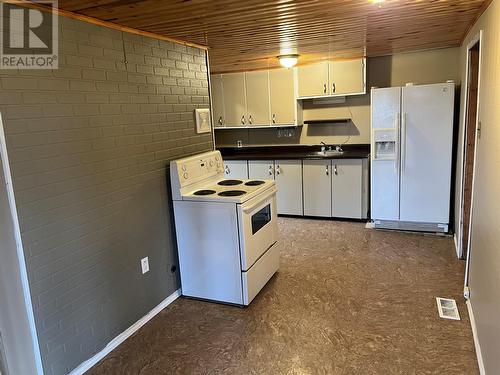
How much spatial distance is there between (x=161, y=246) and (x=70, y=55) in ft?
4.95

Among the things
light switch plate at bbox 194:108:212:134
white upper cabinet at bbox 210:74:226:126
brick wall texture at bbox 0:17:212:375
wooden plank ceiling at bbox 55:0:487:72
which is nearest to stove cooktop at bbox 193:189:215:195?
brick wall texture at bbox 0:17:212:375

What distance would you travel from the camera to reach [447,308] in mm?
2797

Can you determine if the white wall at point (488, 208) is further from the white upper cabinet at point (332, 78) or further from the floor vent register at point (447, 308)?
the white upper cabinet at point (332, 78)

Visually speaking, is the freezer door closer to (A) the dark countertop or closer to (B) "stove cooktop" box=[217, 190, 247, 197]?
(A) the dark countertop

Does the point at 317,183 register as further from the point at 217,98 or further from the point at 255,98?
the point at 217,98

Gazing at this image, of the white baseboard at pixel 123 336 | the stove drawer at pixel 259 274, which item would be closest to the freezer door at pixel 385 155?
the stove drawer at pixel 259 274

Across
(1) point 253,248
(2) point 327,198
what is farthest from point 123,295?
(2) point 327,198

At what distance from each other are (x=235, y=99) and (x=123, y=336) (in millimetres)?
3773

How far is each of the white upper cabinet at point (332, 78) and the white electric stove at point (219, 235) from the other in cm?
227

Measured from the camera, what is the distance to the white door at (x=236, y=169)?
539cm

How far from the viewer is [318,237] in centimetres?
448

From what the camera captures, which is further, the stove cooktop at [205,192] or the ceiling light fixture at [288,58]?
the ceiling light fixture at [288,58]

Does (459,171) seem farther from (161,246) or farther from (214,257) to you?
(161,246)

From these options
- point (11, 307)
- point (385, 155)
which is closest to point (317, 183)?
point (385, 155)
